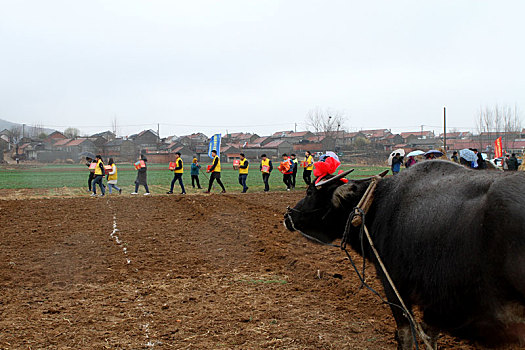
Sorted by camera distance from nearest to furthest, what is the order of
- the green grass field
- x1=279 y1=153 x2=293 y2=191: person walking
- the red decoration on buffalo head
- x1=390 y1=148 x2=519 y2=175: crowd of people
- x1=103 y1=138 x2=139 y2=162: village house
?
the red decoration on buffalo head < x1=390 y1=148 x2=519 y2=175: crowd of people < x1=279 y1=153 x2=293 y2=191: person walking < the green grass field < x1=103 y1=138 x2=139 y2=162: village house

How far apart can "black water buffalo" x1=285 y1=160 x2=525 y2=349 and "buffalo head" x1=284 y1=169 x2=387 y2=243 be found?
4cm

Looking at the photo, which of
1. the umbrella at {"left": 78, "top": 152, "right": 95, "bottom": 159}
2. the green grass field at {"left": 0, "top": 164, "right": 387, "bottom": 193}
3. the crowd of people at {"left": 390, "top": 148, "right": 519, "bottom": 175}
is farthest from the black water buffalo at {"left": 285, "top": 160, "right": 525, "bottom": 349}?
the umbrella at {"left": 78, "top": 152, "right": 95, "bottom": 159}

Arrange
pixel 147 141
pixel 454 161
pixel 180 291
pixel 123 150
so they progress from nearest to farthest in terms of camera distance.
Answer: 1. pixel 454 161
2. pixel 180 291
3. pixel 123 150
4. pixel 147 141

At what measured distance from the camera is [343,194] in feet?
13.5

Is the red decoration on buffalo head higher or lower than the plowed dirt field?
higher

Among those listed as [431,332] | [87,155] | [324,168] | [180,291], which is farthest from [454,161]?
[87,155]

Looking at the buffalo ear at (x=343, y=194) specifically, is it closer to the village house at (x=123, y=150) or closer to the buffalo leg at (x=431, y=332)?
the buffalo leg at (x=431, y=332)

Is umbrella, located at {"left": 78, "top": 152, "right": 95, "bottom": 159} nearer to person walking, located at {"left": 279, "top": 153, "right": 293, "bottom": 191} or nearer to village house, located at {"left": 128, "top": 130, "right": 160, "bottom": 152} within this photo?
village house, located at {"left": 128, "top": 130, "right": 160, "bottom": 152}

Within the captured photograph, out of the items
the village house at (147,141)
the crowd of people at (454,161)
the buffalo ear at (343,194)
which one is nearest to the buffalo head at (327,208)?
the buffalo ear at (343,194)

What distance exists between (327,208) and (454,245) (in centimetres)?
167

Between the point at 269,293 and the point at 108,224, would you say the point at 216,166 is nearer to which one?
the point at 108,224

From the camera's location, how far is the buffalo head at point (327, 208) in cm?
414

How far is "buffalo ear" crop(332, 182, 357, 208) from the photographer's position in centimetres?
412

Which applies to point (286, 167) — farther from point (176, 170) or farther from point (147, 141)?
point (147, 141)
